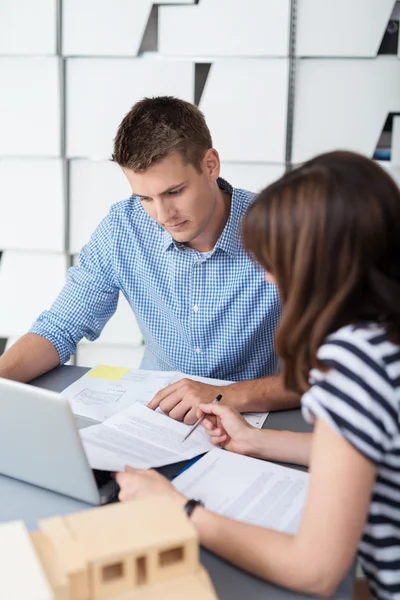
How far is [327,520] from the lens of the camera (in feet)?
2.53

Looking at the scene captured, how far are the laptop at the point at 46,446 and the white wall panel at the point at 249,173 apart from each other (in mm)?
1847

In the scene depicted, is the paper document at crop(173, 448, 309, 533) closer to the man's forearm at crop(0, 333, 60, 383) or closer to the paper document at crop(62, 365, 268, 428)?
the paper document at crop(62, 365, 268, 428)

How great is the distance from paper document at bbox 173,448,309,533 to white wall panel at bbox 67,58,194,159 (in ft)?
6.20

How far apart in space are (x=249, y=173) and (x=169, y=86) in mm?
468

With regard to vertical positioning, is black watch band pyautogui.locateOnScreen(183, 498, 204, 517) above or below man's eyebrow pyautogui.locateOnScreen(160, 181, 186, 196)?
below

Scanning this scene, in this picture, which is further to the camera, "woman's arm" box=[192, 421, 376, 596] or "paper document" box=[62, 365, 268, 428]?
"paper document" box=[62, 365, 268, 428]

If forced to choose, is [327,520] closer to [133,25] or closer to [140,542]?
[140,542]

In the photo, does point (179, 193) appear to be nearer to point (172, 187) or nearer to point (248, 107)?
point (172, 187)

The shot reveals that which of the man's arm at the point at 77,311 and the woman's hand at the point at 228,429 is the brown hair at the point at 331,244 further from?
the man's arm at the point at 77,311

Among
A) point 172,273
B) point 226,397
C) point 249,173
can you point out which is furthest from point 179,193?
point 249,173

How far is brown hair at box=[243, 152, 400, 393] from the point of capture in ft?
2.60

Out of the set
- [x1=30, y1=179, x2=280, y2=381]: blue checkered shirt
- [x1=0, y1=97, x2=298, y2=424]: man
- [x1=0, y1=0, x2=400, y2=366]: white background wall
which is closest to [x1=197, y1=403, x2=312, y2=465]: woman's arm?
[x1=0, y1=97, x2=298, y2=424]: man

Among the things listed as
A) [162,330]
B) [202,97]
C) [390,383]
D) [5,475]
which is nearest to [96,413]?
[5,475]

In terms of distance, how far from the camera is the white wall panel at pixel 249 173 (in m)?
2.69
